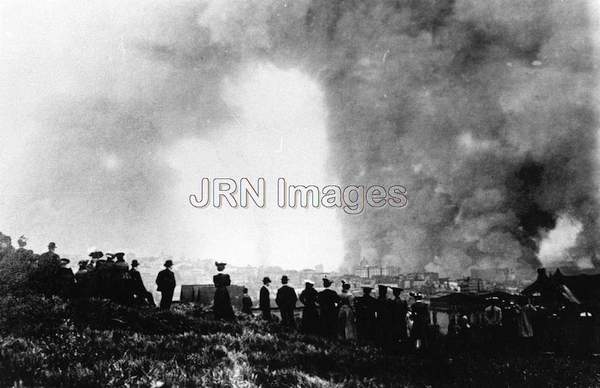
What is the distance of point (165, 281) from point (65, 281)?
289cm

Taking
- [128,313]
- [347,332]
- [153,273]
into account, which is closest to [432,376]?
[347,332]

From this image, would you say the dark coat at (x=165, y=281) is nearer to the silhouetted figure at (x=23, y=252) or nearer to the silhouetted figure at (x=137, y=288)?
the silhouetted figure at (x=137, y=288)

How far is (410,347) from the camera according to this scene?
1135 cm

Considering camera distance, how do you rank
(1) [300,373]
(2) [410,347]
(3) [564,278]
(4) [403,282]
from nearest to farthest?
(1) [300,373]
(2) [410,347]
(3) [564,278]
(4) [403,282]

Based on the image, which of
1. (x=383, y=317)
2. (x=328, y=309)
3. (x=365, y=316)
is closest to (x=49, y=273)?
(x=328, y=309)

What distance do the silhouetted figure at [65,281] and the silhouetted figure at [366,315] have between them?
864cm

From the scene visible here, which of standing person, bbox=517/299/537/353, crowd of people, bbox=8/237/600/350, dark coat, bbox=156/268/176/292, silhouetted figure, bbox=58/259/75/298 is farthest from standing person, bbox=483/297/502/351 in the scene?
silhouetted figure, bbox=58/259/75/298

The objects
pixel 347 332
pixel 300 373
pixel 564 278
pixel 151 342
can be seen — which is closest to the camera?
pixel 300 373

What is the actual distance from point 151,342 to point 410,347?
6.91 metres

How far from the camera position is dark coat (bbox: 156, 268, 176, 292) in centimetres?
1350

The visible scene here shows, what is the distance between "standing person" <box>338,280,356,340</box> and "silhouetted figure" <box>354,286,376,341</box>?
189 mm

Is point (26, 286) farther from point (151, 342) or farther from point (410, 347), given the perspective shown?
point (410, 347)

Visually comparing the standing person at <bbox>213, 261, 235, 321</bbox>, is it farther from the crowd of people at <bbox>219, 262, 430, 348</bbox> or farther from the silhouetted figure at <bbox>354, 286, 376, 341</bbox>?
the silhouetted figure at <bbox>354, 286, 376, 341</bbox>

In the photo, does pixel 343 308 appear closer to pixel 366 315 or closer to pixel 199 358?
pixel 366 315
